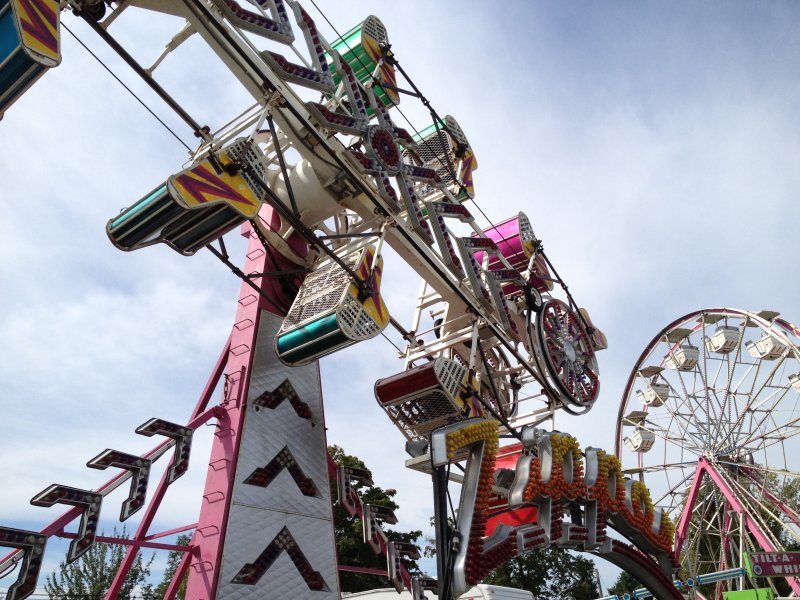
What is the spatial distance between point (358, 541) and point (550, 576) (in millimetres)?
19025

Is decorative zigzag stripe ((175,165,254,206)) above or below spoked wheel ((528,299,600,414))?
below

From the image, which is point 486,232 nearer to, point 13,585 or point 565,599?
point 13,585

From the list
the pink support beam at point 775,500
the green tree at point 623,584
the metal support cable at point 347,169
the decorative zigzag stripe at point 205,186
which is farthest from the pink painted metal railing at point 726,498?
the green tree at point 623,584

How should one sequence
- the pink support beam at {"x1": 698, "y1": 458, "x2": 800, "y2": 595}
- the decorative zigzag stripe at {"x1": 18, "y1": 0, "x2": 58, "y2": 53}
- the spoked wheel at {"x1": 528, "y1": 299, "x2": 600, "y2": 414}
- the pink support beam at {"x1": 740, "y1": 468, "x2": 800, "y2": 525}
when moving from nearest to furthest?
1. the decorative zigzag stripe at {"x1": 18, "y1": 0, "x2": 58, "y2": 53}
2. the spoked wheel at {"x1": 528, "y1": 299, "x2": 600, "y2": 414}
3. the pink support beam at {"x1": 740, "y1": 468, "x2": 800, "y2": 525}
4. the pink support beam at {"x1": 698, "y1": 458, "x2": 800, "y2": 595}

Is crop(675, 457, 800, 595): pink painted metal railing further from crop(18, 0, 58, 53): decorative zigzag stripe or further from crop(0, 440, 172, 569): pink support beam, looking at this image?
crop(18, 0, 58, 53): decorative zigzag stripe

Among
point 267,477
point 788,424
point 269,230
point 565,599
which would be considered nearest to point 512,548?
point 267,477

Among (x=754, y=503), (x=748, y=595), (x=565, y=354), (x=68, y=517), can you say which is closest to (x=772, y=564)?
(x=748, y=595)

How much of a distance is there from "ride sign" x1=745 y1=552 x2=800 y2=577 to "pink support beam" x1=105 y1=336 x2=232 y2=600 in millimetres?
14558

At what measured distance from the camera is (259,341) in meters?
9.62

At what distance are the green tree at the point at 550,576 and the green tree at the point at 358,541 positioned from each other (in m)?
12.4

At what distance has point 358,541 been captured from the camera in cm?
2408

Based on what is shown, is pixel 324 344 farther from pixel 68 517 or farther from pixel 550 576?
pixel 550 576

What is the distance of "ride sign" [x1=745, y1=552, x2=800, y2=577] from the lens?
55.9ft

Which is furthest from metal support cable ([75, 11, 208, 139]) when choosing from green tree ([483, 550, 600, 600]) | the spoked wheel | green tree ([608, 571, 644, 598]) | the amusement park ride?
green tree ([608, 571, 644, 598])
